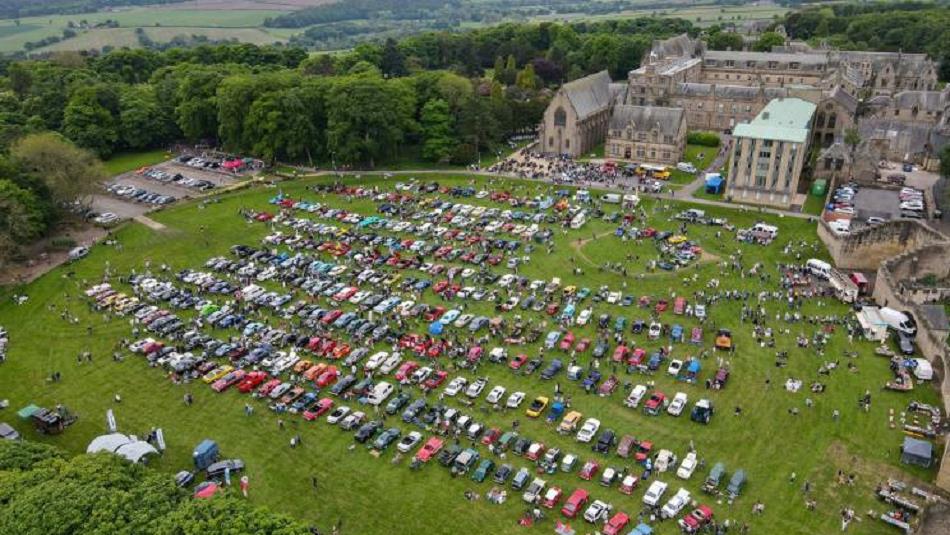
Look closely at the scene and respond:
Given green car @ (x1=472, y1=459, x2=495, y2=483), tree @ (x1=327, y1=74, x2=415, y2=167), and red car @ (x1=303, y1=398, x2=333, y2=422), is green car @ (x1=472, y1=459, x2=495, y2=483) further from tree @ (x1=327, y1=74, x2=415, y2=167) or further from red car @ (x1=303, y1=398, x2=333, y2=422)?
tree @ (x1=327, y1=74, x2=415, y2=167)

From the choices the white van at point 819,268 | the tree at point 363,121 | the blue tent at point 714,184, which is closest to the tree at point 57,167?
the tree at point 363,121

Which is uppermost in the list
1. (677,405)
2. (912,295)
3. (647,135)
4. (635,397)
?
(647,135)

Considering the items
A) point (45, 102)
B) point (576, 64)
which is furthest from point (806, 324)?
point (45, 102)

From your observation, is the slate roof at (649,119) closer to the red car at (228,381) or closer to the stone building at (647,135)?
the stone building at (647,135)

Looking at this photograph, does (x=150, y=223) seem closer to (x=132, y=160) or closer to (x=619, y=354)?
(x=132, y=160)

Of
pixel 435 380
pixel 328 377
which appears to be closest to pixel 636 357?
pixel 435 380
